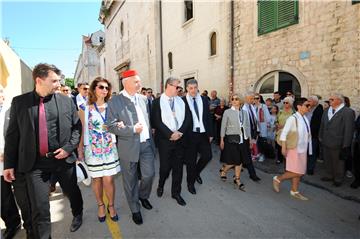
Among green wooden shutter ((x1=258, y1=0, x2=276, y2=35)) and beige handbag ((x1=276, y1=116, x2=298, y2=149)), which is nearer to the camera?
beige handbag ((x1=276, y1=116, x2=298, y2=149))

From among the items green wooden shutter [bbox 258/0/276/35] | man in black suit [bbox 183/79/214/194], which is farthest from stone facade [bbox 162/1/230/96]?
man in black suit [bbox 183/79/214/194]

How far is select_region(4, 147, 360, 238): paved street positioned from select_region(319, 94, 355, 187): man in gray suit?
624 mm

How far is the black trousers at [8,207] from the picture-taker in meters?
2.92

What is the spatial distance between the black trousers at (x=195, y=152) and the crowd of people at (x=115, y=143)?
2 cm

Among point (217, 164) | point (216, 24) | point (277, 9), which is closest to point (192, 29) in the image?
point (216, 24)

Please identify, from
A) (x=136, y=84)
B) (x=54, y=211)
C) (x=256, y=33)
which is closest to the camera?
(x=136, y=84)

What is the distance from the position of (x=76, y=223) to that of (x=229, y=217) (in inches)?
81.3

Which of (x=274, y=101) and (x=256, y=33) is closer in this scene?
(x=274, y=101)

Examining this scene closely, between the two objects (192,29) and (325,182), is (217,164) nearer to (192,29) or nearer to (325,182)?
(325,182)

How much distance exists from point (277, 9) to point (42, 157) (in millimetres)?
8355

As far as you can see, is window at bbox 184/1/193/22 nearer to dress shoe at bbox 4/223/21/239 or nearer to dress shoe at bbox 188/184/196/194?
dress shoe at bbox 188/184/196/194

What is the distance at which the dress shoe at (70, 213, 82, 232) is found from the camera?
311cm

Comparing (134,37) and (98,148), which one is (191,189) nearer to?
(98,148)

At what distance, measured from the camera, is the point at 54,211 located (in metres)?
3.67
